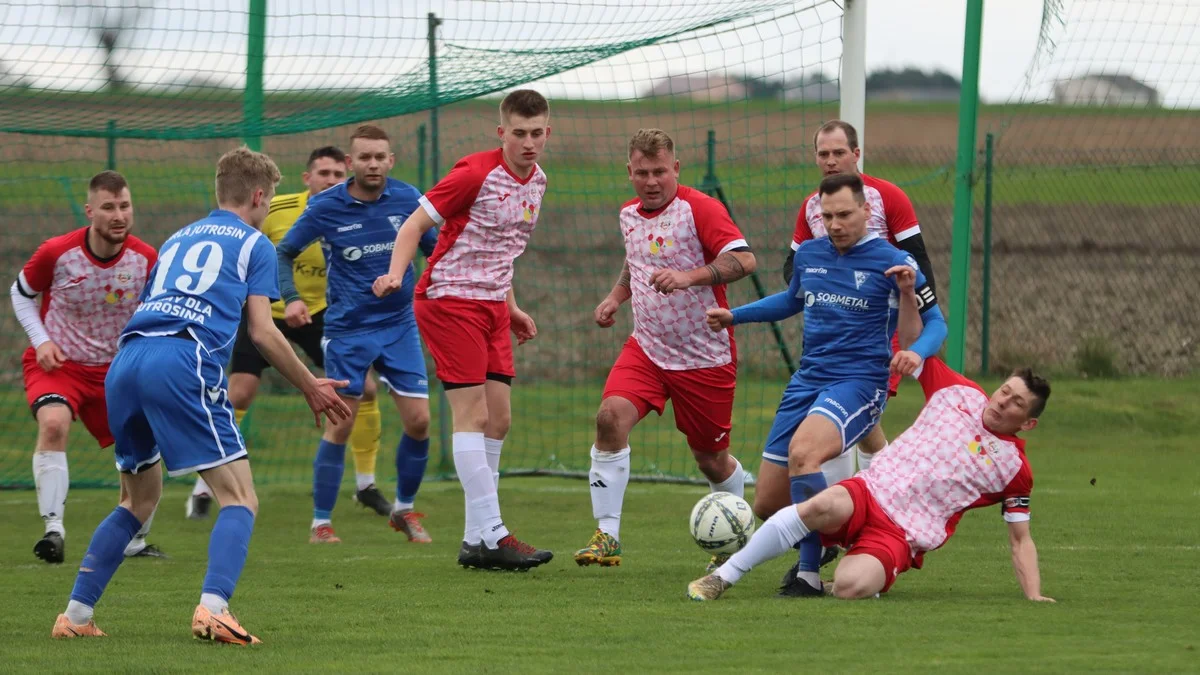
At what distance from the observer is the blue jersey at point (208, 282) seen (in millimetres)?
5473

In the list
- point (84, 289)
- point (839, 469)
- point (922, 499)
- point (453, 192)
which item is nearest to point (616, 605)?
point (922, 499)

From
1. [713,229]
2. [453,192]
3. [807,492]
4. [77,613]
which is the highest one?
[453,192]

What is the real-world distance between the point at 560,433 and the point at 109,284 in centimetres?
656

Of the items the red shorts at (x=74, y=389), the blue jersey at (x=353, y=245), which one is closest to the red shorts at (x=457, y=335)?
the blue jersey at (x=353, y=245)

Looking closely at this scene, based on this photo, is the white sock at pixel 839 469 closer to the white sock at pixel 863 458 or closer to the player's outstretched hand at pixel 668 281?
the white sock at pixel 863 458

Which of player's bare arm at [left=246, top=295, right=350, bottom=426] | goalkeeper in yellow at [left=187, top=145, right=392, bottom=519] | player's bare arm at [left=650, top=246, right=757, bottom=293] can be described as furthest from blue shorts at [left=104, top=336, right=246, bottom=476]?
goalkeeper in yellow at [left=187, top=145, right=392, bottom=519]

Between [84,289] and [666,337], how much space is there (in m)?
3.18

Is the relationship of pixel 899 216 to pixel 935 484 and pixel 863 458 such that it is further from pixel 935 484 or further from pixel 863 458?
pixel 935 484

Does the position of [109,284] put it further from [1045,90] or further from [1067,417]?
[1067,417]

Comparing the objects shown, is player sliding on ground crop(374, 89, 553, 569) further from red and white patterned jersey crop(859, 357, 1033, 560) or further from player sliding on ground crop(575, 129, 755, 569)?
red and white patterned jersey crop(859, 357, 1033, 560)

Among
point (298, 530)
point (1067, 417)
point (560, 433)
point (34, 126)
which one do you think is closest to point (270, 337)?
point (298, 530)

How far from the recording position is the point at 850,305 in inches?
259

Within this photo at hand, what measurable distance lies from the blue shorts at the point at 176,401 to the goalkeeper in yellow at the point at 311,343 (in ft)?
12.8

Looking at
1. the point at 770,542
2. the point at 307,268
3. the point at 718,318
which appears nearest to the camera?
the point at 770,542
